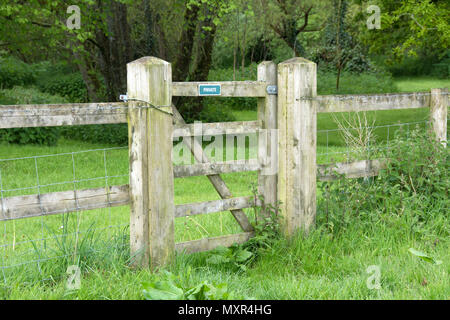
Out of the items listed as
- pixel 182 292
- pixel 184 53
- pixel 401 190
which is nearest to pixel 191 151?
pixel 182 292

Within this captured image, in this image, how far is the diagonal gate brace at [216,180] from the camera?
4789mm

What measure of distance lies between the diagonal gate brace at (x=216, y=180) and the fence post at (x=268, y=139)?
0.24m

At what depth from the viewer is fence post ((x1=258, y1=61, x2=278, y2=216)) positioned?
529 centimetres

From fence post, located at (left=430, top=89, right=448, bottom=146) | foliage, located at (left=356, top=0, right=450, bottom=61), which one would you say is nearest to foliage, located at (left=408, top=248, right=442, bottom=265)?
fence post, located at (left=430, top=89, right=448, bottom=146)

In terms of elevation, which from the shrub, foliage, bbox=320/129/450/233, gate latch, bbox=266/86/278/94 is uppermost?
the shrub

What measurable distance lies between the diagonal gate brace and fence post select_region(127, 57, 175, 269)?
0.77 ft

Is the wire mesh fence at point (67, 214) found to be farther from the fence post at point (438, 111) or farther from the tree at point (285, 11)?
the tree at point (285, 11)

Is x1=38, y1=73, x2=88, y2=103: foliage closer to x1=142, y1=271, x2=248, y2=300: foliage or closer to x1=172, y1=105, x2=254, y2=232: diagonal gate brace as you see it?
x1=172, y1=105, x2=254, y2=232: diagonal gate brace

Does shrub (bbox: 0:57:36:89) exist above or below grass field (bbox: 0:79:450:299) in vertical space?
above

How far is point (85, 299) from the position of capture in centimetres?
373

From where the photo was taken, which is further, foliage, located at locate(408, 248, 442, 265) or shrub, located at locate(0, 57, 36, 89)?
shrub, located at locate(0, 57, 36, 89)

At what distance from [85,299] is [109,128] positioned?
39.9ft

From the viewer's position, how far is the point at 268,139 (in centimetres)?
536

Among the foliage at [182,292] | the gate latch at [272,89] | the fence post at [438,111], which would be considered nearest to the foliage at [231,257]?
the foliage at [182,292]
